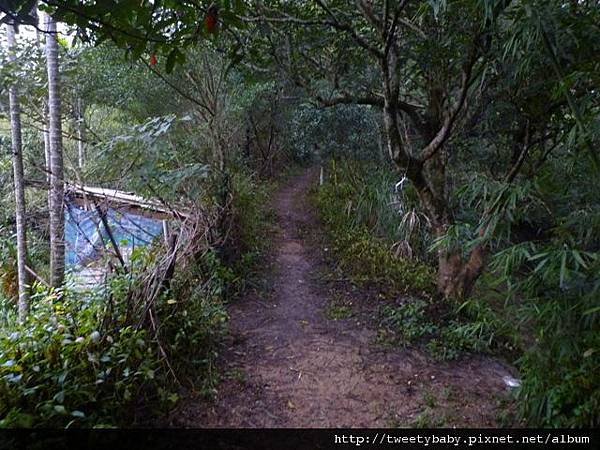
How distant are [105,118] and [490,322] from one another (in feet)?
23.8

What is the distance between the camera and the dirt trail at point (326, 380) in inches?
92.4

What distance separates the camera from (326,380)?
2764mm

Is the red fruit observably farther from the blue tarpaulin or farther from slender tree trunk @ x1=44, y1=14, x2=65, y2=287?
slender tree trunk @ x1=44, y1=14, x2=65, y2=287

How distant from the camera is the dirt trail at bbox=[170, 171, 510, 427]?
7.70 ft

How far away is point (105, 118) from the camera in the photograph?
7.49m

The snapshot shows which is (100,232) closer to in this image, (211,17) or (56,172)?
(56,172)

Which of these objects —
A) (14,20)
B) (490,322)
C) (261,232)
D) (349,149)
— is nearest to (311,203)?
(349,149)

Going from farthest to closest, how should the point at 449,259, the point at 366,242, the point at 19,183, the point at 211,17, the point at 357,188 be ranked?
the point at 357,188 → the point at 366,242 → the point at 19,183 → the point at 449,259 → the point at 211,17

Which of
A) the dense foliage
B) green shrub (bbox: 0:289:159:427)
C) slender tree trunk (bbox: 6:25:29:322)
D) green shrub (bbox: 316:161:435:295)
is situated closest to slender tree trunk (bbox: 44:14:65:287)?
the dense foliage

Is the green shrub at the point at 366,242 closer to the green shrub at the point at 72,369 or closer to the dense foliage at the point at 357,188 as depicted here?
the dense foliage at the point at 357,188

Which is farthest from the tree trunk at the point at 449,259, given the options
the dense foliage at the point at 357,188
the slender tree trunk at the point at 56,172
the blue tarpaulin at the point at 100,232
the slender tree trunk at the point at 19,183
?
the slender tree trunk at the point at 19,183

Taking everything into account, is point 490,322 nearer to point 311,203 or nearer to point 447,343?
point 447,343

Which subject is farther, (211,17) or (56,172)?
(56,172)

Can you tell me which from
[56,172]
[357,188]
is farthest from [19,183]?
[357,188]
